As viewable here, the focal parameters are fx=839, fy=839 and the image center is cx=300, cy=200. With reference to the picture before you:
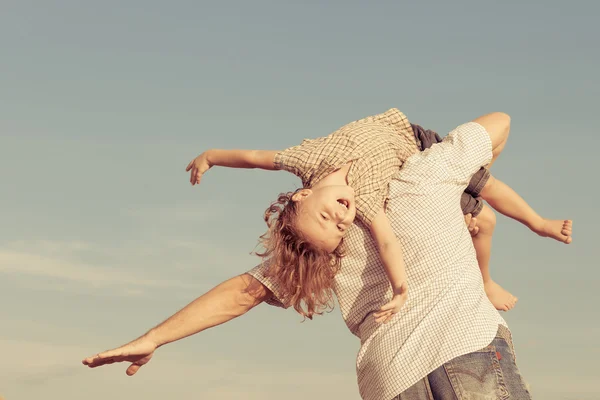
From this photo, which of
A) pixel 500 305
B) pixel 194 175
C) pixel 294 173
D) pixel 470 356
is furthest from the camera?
pixel 500 305

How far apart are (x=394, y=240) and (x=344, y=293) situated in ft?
1.68

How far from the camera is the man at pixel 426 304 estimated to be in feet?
14.4

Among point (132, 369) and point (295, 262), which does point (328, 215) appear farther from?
point (132, 369)

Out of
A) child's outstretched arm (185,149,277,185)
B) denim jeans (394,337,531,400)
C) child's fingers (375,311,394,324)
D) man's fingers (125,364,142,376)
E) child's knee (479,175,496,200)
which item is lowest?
denim jeans (394,337,531,400)

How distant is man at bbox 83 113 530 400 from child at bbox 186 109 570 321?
0.39ft

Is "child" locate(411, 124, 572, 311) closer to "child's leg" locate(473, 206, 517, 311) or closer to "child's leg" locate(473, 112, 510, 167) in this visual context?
"child's leg" locate(473, 206, 517, 311)

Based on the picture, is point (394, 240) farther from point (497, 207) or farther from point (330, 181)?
point (497, 207)

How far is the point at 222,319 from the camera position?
17.1 ft

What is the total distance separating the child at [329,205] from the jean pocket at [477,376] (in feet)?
1.44

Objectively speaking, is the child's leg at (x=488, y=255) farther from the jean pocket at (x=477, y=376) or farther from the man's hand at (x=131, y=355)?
the man's hand at (x=131, y=355)

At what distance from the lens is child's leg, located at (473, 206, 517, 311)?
229 inches

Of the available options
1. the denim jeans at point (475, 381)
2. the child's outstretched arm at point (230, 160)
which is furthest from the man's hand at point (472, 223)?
the child's outstretched arm at point (230, 160)

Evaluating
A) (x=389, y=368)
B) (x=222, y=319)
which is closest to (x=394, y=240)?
(x=389, y=368)

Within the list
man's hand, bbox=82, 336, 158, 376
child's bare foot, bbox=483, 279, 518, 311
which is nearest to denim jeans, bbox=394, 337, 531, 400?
man's hand, bbox=82, 336, 158, 376
